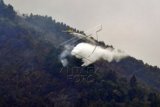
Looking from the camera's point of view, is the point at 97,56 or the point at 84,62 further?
the point at 97,56

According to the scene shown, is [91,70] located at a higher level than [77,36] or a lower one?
lower

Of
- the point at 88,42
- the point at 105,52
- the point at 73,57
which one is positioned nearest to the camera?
the point at 73,57

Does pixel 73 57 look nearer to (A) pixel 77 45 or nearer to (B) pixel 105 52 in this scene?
(A) pixel 77 45

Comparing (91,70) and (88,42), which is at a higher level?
(88,42)

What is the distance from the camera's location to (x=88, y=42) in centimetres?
15800

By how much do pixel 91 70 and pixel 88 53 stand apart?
5.30m

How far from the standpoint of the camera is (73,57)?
148500 millimetres

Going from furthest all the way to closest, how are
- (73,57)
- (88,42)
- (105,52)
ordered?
1. (105,52)
2. (88,42)
3. (73,57)

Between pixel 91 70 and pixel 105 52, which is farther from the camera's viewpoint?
pixel 105 52

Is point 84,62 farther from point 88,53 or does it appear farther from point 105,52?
point 105,52

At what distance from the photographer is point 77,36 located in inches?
5969

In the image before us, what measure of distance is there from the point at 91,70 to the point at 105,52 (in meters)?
48.3

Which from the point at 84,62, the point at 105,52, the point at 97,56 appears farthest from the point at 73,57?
the point at 105,52

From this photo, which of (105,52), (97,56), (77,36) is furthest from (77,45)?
(105,52)
